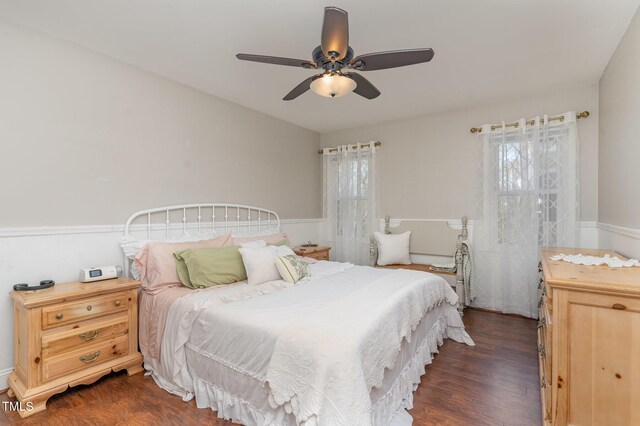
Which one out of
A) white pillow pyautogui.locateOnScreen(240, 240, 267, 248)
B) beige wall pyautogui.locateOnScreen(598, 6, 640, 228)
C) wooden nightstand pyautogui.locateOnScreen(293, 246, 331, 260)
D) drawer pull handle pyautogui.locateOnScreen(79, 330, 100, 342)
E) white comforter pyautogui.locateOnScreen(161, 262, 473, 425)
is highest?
beige wall pyautogui.locateOnScreen(598, 6, 640, 228)

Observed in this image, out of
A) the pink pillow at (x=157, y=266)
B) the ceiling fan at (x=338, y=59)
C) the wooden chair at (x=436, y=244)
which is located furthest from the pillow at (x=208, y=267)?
the wooden chair at (x=436, y=244)

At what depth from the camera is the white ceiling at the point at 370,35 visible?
2045mm

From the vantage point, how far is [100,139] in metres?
2.66

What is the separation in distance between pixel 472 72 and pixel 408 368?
2710 millimetres

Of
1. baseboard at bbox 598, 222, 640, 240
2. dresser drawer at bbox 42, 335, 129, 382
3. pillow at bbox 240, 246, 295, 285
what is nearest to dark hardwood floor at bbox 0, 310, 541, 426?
dresser drawer at bbox 42, 335, 129, 382

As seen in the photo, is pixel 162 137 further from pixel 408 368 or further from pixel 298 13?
pixel 408 368

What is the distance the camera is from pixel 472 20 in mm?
2176

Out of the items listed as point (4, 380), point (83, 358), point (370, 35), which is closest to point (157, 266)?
point (83, 358)

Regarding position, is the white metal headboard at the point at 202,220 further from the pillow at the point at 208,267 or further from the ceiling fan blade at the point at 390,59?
the ceiling fan blade at the point at 390,59

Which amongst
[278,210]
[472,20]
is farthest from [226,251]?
[472,20]

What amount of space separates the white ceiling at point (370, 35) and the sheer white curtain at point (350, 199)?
1593mm

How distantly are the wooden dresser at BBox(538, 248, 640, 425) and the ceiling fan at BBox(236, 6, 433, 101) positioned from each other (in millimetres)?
1487

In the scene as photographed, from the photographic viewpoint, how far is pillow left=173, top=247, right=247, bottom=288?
2555mm

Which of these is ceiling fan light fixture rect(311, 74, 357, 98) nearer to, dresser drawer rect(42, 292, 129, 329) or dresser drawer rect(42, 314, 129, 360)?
dresser drawer rect(42, 292, 129, 329)
